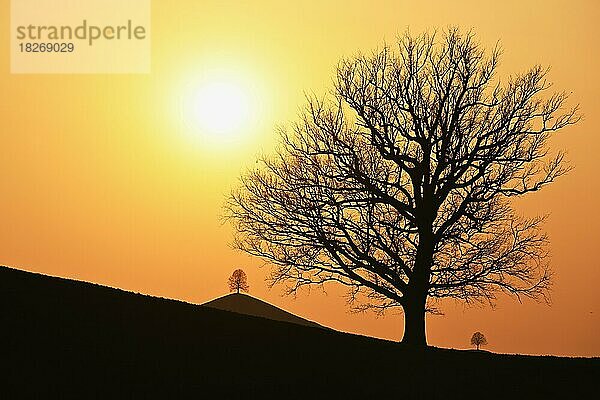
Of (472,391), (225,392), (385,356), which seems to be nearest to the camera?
(225,392)

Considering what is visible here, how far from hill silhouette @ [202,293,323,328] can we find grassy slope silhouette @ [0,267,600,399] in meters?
62.8

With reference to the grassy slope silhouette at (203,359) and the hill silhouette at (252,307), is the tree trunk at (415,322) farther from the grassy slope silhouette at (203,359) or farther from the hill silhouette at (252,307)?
the hill silhouette at (252,307)

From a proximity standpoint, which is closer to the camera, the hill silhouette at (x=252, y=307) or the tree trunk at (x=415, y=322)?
the tree trunk at (x=415, y=322)

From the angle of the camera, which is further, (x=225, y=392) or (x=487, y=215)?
(x=487, y=215)

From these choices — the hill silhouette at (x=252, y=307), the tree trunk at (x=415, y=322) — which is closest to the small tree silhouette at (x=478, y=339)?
the hill silhouette at (x=252, y=307)

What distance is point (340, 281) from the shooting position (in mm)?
35750

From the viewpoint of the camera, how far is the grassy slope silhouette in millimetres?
22281

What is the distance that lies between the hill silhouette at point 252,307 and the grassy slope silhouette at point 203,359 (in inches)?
2471

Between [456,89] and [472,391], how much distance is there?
47.0 feet

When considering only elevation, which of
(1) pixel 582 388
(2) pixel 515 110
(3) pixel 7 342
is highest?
(2) pixel 515 110

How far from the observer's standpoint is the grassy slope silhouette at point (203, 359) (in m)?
22.3

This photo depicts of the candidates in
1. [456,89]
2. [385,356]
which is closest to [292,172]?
[456,89]

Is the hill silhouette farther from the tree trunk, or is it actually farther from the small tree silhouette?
the tree trunk

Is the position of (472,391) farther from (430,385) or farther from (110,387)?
(110,387)
